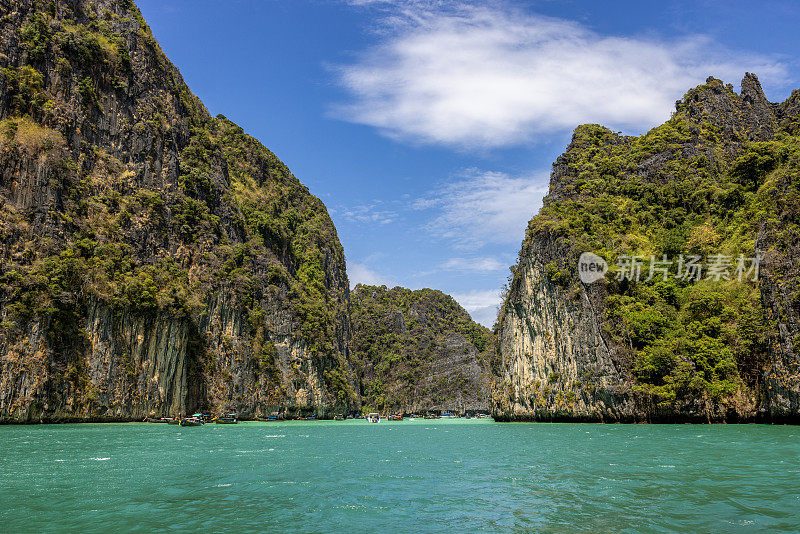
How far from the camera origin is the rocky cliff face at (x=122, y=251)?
4853 cm

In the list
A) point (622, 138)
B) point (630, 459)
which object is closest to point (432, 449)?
point (630, 459)

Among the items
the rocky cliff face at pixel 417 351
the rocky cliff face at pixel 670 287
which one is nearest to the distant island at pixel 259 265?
the rocky cliff face at pixel 670 287

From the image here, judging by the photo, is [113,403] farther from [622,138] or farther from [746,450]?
[622,138]

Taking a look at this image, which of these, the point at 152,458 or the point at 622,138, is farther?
the point at 622,138

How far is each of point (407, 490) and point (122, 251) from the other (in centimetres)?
5386

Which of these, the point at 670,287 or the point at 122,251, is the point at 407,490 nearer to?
the point at 670,287

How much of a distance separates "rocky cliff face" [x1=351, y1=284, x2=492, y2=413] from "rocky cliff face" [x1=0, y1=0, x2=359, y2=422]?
58748 mm

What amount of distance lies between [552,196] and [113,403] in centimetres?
6372

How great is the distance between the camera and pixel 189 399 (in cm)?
6588

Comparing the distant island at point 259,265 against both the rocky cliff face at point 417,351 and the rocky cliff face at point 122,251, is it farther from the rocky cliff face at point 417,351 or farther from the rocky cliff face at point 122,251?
the rocky cliff face at point 417,351

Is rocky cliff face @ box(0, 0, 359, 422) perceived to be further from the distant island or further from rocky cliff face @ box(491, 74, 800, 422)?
rocky cliff face @ box(491, 74, 800, 422)

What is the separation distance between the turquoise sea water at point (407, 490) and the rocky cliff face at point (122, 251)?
84.3 feet

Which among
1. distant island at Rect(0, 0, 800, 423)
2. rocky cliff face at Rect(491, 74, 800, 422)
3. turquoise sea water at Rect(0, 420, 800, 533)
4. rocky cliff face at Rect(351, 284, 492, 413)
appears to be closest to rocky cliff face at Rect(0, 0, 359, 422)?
distant island at Rect(0, 0, 800, 423)

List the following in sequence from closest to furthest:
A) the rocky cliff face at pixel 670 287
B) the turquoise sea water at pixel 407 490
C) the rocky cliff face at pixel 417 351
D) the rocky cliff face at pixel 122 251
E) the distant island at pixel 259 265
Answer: the turquoise sea water at pixel 407 490
the rocky cliff face at pixel 670 287
the distant island at pixel 259 265
the rocky cliff face at pixel 122 251
the rocky cliff face at pixel 417 351
